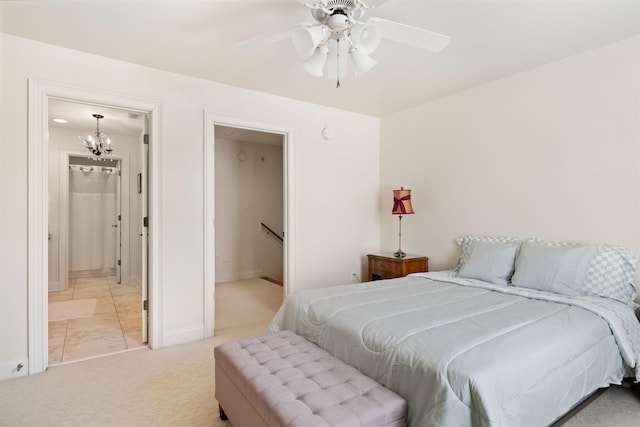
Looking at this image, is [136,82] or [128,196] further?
[128,196]

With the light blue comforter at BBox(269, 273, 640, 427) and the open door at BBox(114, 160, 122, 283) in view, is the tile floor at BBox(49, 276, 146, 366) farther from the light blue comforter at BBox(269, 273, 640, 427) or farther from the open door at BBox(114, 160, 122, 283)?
the light blue comforter at BBox(269, 273, 640, 427)

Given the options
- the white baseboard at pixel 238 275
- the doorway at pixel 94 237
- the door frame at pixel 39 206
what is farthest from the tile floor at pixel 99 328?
the white baseboard at pixel 238 275

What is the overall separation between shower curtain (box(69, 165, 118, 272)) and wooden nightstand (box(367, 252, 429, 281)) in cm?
466

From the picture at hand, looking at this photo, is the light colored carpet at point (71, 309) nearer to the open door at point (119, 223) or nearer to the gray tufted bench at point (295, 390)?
the open door at point (119, 223)

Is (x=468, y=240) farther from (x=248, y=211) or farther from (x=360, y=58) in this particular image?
(x=248, y=211)

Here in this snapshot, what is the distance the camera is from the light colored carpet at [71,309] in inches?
149

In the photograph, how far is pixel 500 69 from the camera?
290 centimetres

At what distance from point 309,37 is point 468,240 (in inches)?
99.1

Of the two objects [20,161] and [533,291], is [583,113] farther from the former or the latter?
[20,161]

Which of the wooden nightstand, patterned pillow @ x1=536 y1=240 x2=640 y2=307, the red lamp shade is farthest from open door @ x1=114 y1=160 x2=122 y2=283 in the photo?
patterned pillow @ x1=536 y1=240 x2=640 y2=307

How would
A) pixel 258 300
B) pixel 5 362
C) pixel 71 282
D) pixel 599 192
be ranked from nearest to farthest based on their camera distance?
pixel 5 362, pixel 599 192, pixel 258 300, pixel 71 282

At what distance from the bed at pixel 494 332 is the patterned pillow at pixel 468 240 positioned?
8.0 inches

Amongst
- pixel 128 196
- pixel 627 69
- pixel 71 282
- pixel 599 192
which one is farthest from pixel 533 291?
pixel 71 282

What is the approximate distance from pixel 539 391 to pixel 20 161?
11.3 feet
